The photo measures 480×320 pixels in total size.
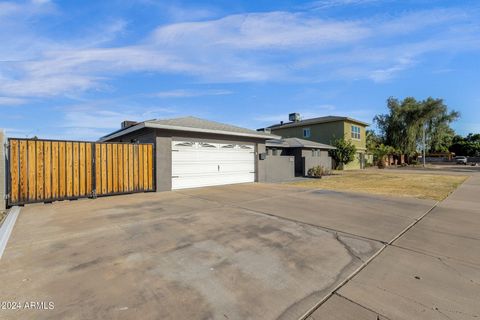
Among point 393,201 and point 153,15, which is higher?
point 153,15

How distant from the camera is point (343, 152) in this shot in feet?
78.1

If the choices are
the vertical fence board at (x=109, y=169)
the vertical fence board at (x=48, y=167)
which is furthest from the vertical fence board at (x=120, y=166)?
the vertical fence board at (x=48, y=167)

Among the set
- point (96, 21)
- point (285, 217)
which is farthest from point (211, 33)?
point (285, 217)

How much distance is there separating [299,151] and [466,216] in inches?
562

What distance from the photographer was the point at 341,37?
9984mm

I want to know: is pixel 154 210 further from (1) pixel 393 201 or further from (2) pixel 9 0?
(1) pixel 393 201

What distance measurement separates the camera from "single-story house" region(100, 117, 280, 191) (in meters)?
10.1

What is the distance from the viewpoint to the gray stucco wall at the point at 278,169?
49.4 ft

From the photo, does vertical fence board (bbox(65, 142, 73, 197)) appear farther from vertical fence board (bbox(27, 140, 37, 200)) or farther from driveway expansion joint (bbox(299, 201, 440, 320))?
driveway expansion joint (bbox(299, 201, 440, 320))

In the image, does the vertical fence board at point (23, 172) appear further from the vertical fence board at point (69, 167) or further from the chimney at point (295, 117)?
the chimney at point (295, 117)

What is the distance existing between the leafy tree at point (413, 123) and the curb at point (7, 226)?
44.5 meters

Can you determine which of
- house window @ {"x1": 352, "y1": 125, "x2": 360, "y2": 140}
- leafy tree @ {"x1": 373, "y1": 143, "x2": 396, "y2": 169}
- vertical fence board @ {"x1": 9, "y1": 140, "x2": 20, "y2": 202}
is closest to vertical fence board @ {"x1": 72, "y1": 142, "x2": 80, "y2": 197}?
vertical fence board @ {"x1": 9, "y1": 140, "x2": 20, "y2": 202}

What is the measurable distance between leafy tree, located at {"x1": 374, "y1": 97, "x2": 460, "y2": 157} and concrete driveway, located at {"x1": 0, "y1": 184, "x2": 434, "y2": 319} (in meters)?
38.2

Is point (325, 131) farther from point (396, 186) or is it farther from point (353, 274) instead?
point (353, 274)
